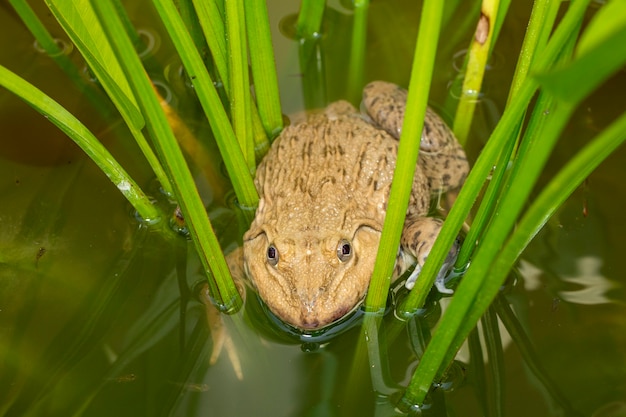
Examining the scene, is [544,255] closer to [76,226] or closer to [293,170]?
[293,170]

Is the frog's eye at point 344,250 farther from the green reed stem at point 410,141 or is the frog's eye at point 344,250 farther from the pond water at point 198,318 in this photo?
the pond water at point 198,318

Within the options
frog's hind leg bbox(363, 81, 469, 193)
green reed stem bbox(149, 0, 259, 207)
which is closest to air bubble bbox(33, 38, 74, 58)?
green reed stem bbox(149, 0, 259, 207)

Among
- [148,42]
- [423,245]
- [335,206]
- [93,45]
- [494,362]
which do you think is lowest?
[494,362]

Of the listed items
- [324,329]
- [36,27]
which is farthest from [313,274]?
[36,27]

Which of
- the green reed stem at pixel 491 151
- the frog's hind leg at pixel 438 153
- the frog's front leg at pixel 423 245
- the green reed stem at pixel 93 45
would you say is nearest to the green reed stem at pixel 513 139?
the green reed stem at pixel 491 151

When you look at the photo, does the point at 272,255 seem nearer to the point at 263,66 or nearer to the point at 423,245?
the point at 423,245
